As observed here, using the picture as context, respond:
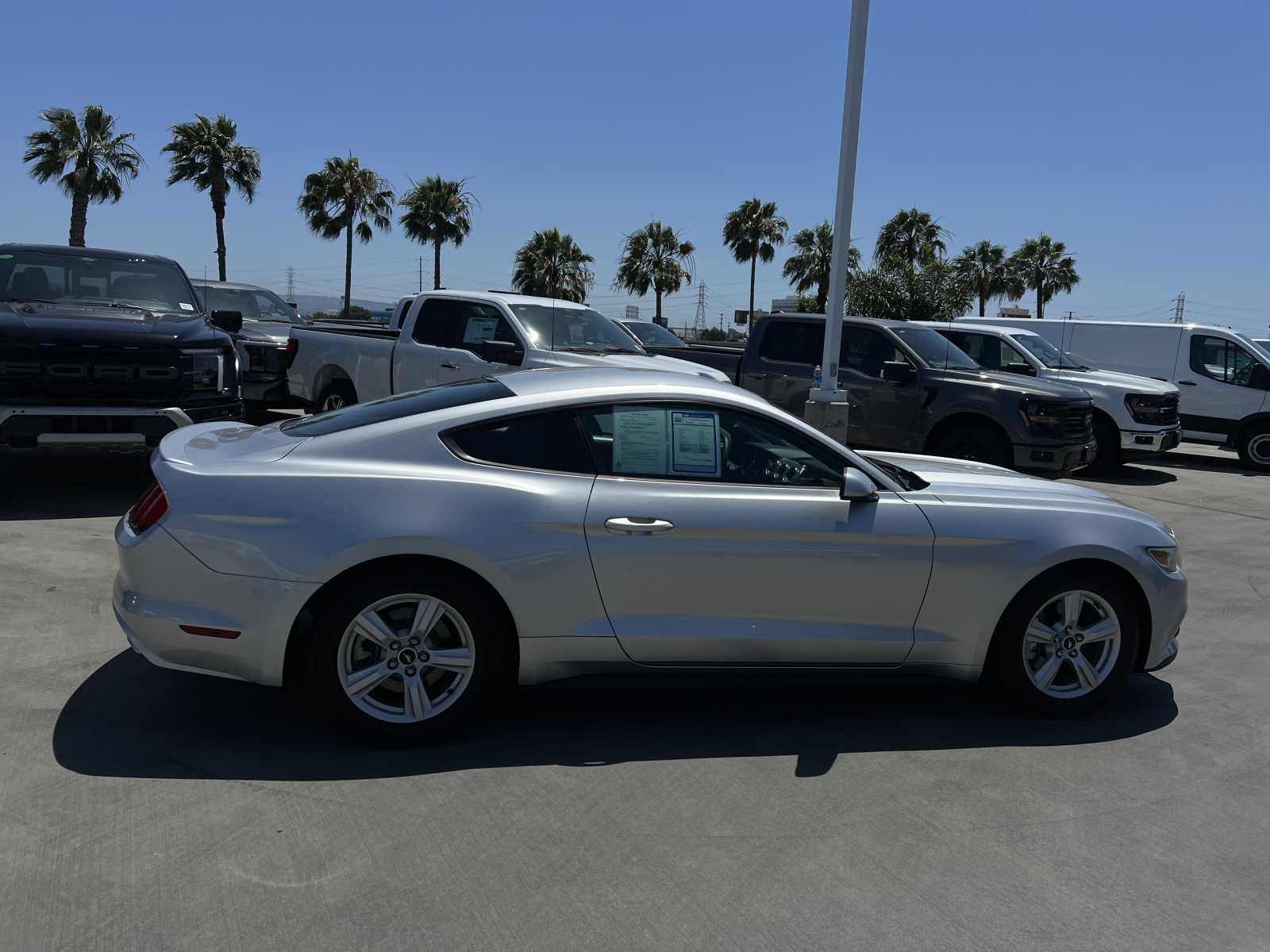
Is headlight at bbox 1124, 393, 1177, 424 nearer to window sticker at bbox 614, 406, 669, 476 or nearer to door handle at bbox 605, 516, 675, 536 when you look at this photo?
window sticker at bbox 614, 406, 669, 476

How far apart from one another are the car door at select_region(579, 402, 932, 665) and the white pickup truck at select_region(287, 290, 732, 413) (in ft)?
17.8

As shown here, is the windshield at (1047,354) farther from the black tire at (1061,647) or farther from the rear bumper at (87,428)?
the rear bumper at (87,428)

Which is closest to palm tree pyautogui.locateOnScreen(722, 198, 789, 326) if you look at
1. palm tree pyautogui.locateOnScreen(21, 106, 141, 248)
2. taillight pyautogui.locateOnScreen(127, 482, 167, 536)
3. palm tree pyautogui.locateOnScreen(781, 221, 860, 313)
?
palm tree pyautogui.locateOnScreen(781, 221, 860, 313)

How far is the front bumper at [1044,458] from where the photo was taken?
1112 cm

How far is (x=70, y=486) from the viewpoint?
903 centimetres

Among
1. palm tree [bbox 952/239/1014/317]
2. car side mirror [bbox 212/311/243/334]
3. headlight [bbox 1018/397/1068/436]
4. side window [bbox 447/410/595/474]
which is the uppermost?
palm tree [bbox 952/239/1014/317]

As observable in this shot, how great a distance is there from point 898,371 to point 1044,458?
181cm

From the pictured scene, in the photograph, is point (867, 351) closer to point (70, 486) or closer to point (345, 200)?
point (70, 486)

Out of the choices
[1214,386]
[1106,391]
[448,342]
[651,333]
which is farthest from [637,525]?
[1214,386]

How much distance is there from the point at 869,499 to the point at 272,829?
2.54 m

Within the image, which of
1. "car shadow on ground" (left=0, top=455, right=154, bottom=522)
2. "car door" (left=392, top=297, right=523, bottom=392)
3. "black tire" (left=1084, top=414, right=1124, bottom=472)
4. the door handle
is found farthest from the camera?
"black tire" (left=1084, top=414, right=1124, bottom=472)

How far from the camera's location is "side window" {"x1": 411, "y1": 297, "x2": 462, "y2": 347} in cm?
1105

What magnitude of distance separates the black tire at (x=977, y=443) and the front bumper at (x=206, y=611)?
8842 mm

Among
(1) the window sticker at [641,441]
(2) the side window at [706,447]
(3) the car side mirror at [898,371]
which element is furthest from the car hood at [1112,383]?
(1) the window sticker at [641,441]
